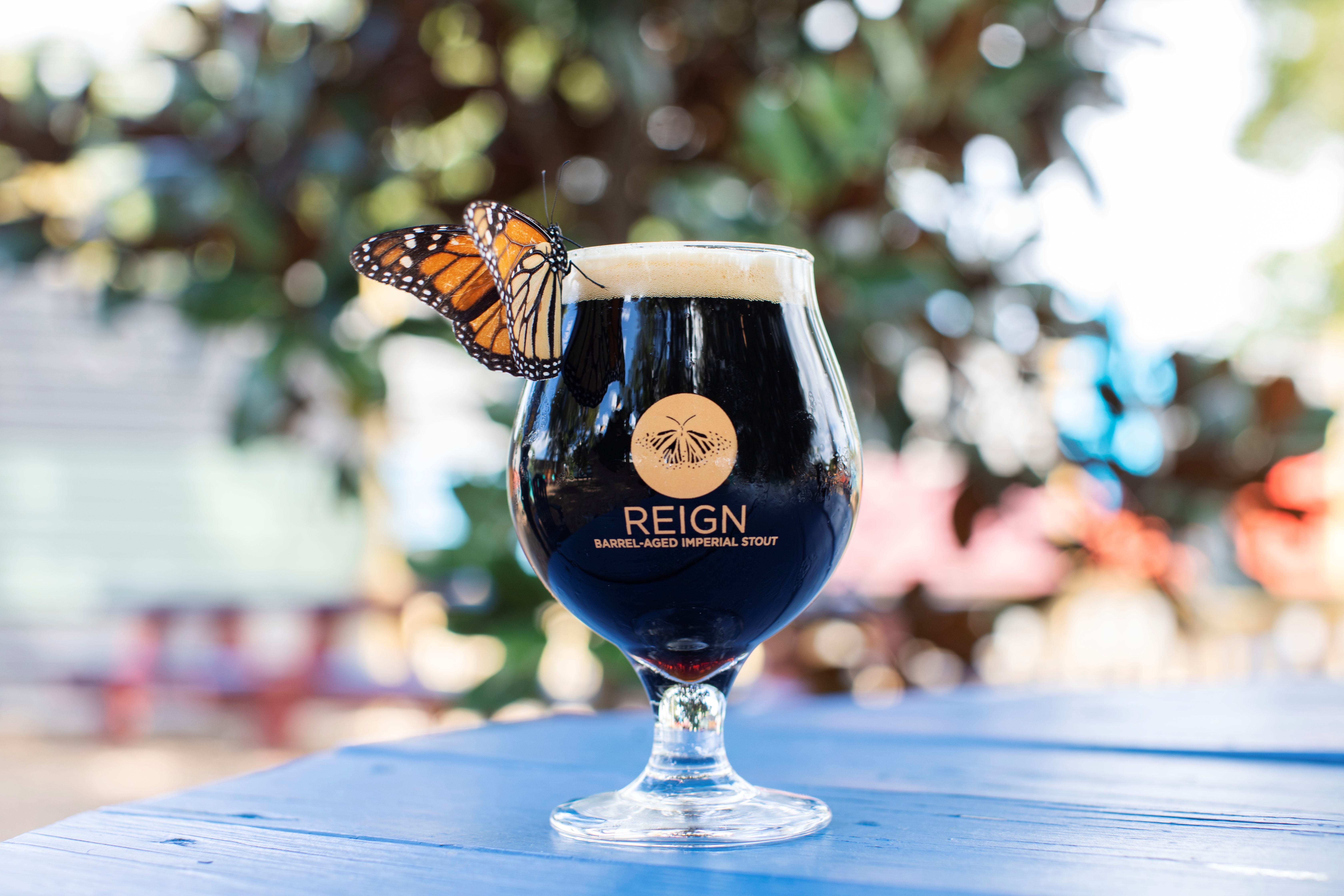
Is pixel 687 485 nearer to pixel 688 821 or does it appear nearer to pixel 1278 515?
pixel 688 821

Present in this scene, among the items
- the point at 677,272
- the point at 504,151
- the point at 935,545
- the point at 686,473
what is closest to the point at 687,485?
the point at 686,473

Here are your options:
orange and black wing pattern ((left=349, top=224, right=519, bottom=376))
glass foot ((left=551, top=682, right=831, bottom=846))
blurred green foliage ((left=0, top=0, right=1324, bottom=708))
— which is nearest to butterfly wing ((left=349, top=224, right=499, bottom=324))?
orange and black wing pattern ((left=349, top=224, right=519, bottom=376))

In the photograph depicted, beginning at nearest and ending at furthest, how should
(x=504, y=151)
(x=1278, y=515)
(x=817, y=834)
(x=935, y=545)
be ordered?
1. (x=817, y=834)
2. (x=1278, y=515)
3. (x=504, y=151)
4. (x=935, y=545)

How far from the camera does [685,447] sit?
0.70 meters

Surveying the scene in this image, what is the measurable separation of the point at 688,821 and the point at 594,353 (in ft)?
0.91

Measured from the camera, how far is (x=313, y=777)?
861 millimetres

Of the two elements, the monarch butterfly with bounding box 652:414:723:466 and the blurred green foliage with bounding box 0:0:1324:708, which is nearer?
the monarch butterfly with bounding box 652:414:723:466

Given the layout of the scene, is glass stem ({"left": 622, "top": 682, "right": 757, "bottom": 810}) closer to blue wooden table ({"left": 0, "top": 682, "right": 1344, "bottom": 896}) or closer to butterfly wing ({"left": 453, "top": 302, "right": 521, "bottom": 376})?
blue wooden table ({"left": 0, "top": 682, "right": 1344, "bottom": 896})

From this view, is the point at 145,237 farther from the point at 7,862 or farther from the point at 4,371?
the point at 4,371

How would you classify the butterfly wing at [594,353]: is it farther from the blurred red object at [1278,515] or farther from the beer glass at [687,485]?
the blurred red object at [1278,515]

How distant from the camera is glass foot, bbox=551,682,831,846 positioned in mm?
653

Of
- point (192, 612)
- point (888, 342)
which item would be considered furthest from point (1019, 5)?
point (192, 612)

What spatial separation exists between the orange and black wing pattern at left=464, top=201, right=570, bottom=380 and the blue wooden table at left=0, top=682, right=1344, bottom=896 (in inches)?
10.9

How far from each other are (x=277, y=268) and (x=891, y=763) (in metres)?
1.46
